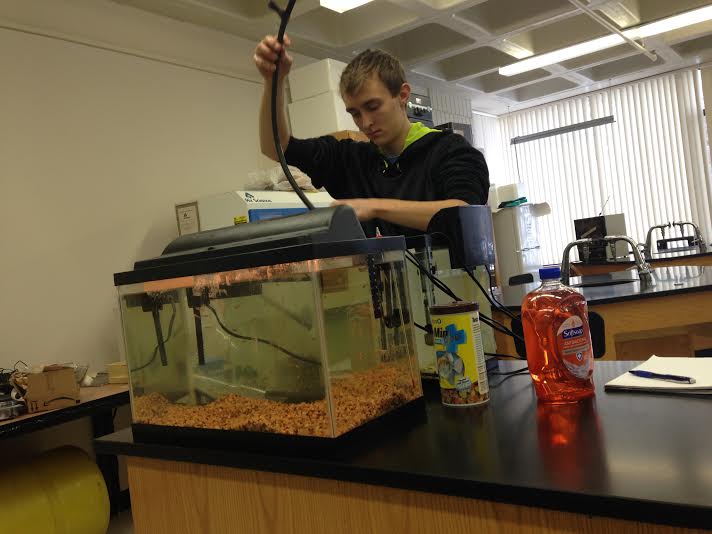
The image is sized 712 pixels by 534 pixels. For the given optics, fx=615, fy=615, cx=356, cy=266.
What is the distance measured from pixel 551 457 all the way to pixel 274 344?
39cm

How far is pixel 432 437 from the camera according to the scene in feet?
2.67

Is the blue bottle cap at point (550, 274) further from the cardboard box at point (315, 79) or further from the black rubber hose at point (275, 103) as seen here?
the cardboard box at point (315, 79)

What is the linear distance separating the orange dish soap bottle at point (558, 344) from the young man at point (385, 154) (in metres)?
0.44

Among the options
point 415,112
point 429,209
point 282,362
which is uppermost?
point 415,112

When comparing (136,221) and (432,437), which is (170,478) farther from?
(136,221)

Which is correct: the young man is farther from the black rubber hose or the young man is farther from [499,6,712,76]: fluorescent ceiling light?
[499,6,712,76]: fluorescent ceiling light

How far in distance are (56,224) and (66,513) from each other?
4.71 feet

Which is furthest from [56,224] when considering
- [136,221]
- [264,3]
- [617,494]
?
[617,494]

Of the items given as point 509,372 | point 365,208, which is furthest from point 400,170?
point 509,372

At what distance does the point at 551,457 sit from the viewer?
0.68 m

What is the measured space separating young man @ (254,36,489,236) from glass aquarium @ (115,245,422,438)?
0.45 meters

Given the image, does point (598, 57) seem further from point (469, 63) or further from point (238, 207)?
point (238, 207)

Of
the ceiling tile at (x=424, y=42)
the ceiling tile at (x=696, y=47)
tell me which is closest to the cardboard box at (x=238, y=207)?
the ceiling tile at (x=424, y=42)

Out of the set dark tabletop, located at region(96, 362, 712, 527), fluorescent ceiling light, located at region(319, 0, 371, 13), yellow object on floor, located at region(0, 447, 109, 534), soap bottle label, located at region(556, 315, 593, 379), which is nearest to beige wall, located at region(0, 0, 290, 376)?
yellow object on floor, located at region(0, 447, 109, 534)
